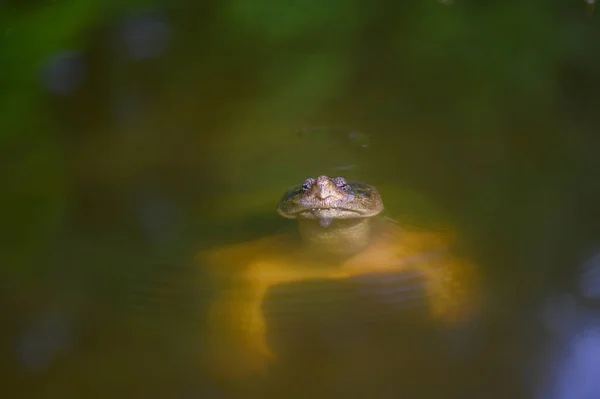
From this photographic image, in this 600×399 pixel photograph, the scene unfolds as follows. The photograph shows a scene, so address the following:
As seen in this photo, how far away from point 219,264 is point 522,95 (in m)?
2.32

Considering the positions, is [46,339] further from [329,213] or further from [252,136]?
[252,136]

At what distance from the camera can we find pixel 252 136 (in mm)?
3525

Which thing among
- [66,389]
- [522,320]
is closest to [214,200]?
[66,389]

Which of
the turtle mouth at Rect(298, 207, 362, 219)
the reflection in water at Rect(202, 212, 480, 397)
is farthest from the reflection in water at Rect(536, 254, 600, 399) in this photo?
the turtle mouth at Rect(298, 207, 362, 219)

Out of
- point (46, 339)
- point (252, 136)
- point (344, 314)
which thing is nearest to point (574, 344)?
point (344, 314)

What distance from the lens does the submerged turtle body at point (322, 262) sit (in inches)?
81.7

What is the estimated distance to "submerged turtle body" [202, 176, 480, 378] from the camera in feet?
6.81

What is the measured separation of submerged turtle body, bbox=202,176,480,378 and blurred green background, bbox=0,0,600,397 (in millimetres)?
97

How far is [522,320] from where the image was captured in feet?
6.63

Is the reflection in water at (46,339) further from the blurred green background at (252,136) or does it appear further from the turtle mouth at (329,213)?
the turtle mouth at (329,213)

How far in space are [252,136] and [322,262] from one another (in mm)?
1257

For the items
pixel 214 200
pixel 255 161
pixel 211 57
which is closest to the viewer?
pixel 214 200

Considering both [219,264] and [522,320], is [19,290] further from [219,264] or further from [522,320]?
[522,320]

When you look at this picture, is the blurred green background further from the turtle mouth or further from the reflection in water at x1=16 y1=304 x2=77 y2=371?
the turtle mouth
